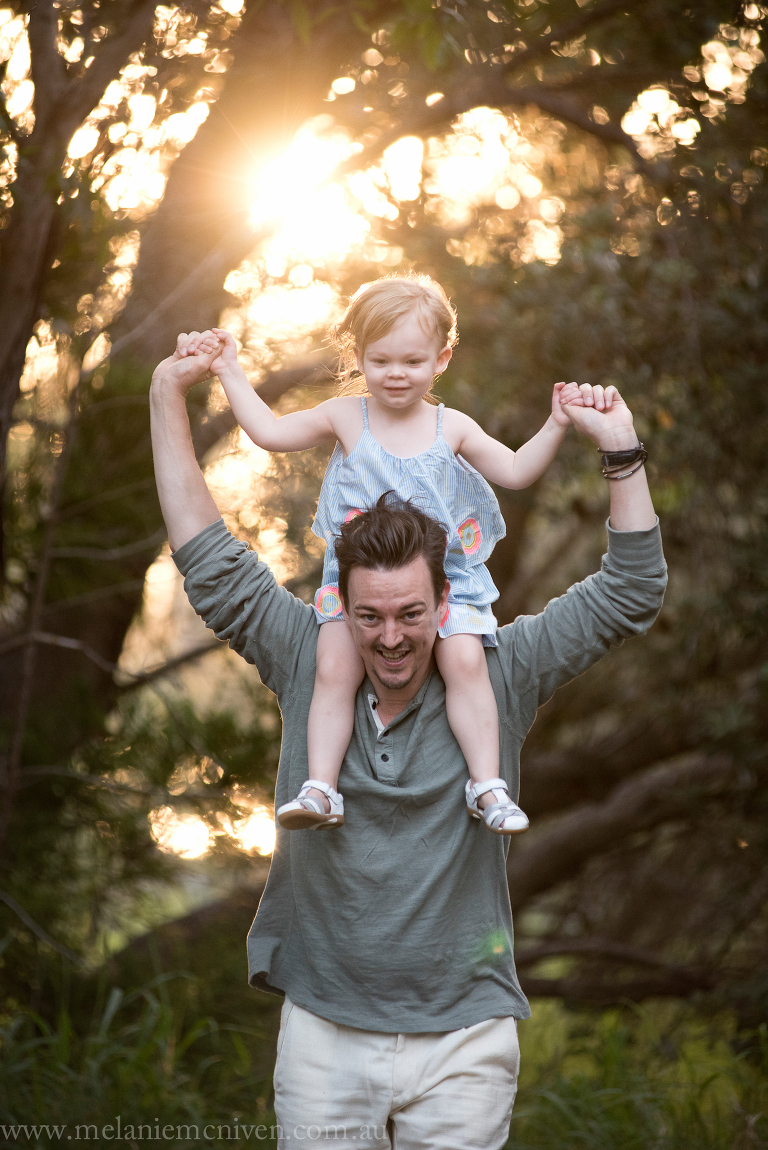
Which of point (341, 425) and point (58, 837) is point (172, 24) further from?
point (58, 837)

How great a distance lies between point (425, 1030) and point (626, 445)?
1.08 meters

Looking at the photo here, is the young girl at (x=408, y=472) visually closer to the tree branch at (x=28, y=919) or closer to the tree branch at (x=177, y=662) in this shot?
the tree branch at (x=28, y=919)

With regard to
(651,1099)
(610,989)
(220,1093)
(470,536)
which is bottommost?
(610,989)

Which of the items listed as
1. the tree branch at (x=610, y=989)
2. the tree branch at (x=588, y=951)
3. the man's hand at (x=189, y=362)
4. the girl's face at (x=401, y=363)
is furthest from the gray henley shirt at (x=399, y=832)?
the tree branch at (x=588, y=951)

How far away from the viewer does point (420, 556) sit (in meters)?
1.82

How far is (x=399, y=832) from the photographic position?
184cm

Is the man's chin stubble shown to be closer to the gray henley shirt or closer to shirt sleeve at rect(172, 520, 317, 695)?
the gray henley shirt

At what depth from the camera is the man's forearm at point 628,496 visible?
175 cm

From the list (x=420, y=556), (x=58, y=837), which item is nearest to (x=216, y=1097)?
(x=58, y=837)

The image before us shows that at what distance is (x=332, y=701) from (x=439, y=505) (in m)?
0.43

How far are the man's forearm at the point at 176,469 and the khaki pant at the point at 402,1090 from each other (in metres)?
0.95

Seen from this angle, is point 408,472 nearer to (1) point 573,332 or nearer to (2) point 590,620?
(2) point 590,620

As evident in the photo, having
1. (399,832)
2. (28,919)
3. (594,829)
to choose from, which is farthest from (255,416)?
(594,829)

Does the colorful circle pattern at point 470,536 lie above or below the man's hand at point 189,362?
below
